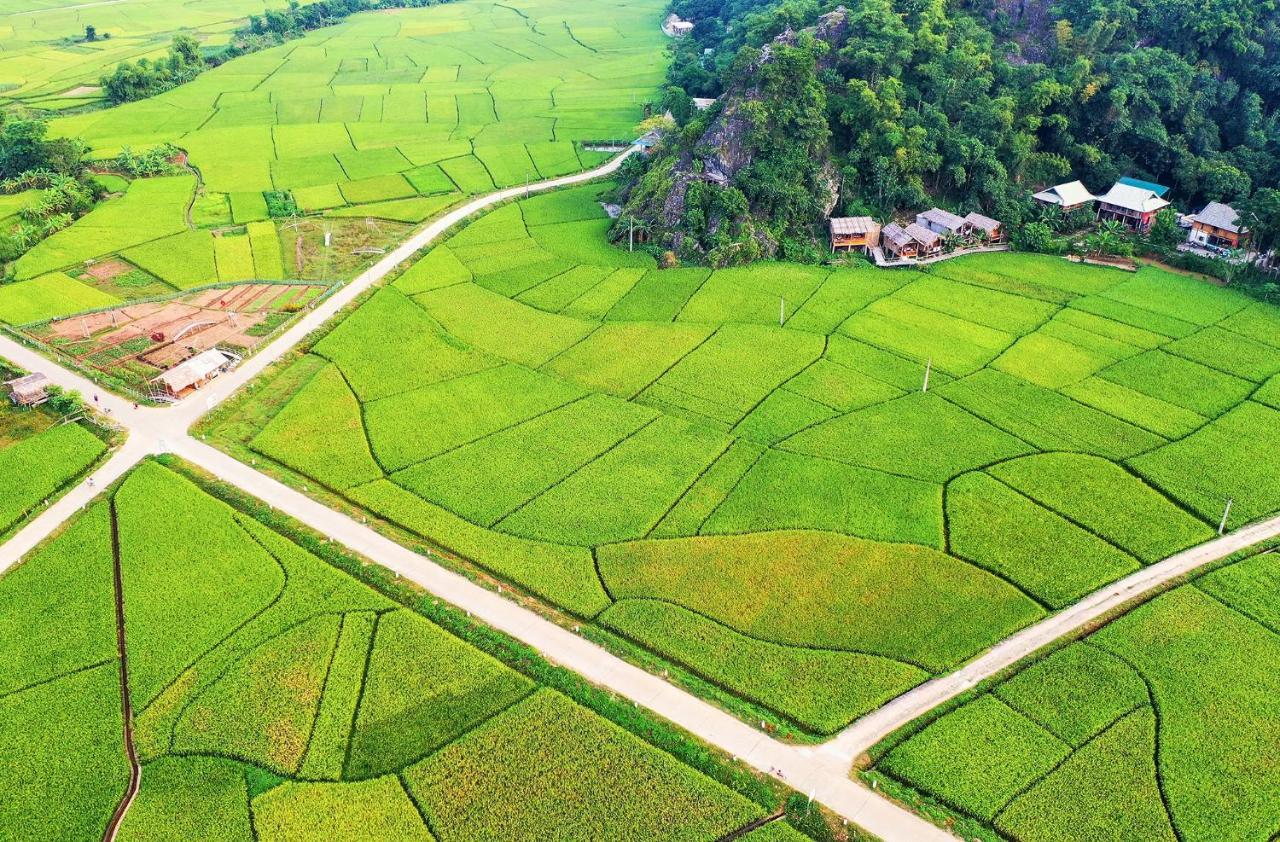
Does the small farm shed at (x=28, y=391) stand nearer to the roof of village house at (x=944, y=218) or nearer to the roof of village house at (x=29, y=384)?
the roof of village house at (x=29, y=384)

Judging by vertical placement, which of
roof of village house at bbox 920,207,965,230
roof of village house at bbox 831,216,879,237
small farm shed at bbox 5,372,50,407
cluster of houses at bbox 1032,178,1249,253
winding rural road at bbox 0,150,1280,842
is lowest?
winding rural road at bbox 0,150,1280,842

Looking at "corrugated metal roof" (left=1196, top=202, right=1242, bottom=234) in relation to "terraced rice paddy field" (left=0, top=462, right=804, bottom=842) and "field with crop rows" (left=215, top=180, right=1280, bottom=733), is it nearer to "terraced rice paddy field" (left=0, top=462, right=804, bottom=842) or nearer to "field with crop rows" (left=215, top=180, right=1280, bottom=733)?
Answer: "field with crop rows" (left=215, top=180, right=1280, bottom=733)

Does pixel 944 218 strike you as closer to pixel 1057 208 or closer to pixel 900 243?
pixel 900 243

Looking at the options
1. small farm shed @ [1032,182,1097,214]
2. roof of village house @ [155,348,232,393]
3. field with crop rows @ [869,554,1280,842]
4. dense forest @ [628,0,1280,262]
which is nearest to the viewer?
field with crop rows @ [869,554,1280,842]

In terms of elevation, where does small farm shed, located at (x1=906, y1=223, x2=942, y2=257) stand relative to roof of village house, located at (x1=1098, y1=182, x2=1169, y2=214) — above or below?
below

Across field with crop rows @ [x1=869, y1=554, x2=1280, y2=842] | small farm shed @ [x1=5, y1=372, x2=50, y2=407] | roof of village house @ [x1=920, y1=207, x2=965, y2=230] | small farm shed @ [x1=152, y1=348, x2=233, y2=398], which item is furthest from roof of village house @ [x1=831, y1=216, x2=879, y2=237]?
small farm shed @ [x1=5, y1=372, x2=50, y2=407]

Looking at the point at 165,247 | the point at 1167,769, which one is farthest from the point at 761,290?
the point at 165,247

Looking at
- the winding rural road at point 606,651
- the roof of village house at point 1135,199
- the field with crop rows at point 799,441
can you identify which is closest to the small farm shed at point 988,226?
the field with crop rows at point 799,441

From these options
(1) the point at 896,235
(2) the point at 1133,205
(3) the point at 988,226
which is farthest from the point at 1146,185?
(1) the point at 896,235
